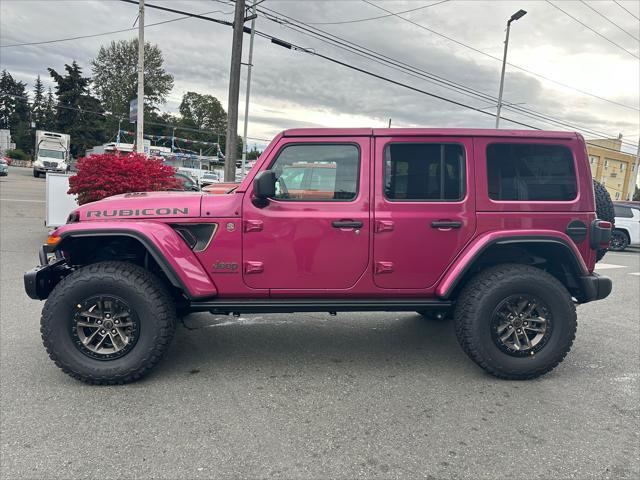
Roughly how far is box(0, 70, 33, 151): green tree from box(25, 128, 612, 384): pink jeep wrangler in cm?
9000

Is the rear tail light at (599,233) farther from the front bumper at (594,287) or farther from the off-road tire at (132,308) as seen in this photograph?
the off-road tire at (132,308)

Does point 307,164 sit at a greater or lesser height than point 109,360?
greater

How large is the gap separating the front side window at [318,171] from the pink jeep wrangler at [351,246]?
1cm

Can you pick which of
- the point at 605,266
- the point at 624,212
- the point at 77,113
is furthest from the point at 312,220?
the point at 77,113

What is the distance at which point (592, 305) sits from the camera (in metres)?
6.11

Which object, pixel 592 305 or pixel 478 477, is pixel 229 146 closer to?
pixel 592 305

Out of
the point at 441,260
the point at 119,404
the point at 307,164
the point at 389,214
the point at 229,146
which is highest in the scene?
the point at 229,146

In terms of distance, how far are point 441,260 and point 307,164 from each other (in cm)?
130

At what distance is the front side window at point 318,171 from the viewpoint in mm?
3469

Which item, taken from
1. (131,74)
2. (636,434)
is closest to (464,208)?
(636,434)

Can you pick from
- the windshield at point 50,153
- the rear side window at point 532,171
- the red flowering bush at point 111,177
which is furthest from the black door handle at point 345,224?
the windshield at point 50,153

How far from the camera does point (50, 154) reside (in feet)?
113

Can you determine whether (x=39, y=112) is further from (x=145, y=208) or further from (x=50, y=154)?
(x=145, y=208)

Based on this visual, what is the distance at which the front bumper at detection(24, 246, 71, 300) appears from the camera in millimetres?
3303
